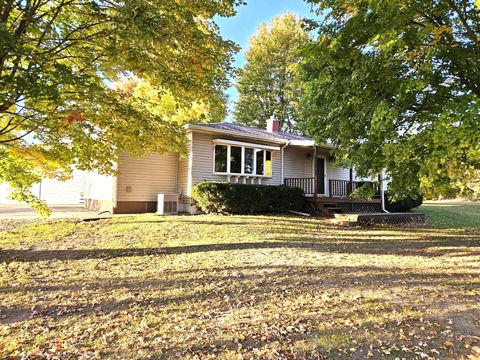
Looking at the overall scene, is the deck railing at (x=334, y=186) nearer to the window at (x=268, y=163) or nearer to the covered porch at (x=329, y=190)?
the covered porch at (x=329, y=190)

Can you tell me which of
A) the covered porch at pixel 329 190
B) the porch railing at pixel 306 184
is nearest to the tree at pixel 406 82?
the covered porch at pixel 329 190

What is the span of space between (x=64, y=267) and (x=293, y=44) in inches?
1188

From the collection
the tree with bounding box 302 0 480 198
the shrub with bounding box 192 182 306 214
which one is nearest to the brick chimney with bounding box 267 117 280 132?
the shrub with bounding box 192 182 306 214

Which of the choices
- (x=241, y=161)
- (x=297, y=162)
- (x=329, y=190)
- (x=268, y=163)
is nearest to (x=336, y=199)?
(x=329, y=190)

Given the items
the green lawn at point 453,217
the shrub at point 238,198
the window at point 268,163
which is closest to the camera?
the shrub at point 238,198

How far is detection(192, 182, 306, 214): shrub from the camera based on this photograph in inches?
478

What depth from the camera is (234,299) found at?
3977 millimetres

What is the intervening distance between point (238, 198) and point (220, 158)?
251 cm

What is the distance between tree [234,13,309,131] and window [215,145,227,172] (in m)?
17.7

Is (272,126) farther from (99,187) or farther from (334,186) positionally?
(99,187)

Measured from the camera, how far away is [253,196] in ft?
41.6

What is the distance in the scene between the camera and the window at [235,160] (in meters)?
14.2

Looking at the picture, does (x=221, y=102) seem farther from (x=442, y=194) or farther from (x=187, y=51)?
(x=442, y=194)

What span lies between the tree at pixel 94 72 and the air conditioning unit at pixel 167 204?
17.3 ft
